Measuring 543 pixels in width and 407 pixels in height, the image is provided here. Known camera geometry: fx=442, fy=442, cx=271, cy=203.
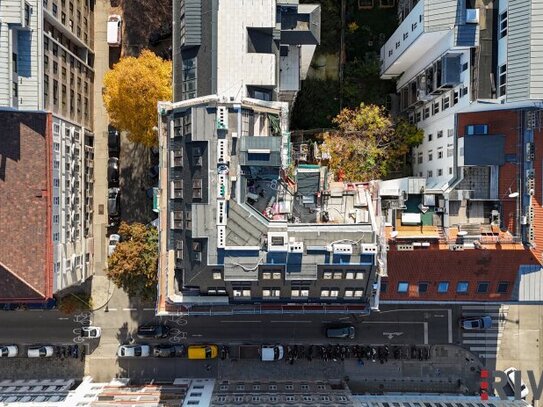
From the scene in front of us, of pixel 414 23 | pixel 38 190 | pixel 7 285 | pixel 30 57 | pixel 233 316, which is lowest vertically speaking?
pixel 233 316

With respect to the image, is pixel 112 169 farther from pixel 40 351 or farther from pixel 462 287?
pixel 462 287

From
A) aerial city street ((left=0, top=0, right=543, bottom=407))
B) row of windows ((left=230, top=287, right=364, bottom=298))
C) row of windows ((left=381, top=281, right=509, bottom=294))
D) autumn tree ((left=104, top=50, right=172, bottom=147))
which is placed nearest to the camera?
aerial city street ((left=0, top=0, right=543, bottom=407))

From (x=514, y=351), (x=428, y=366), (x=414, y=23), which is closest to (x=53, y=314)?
(x=428, y=366)

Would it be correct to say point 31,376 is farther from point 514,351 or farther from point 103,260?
point 514,351

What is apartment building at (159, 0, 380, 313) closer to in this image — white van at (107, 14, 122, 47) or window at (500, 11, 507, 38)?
window at (500, 11, 507, 38)

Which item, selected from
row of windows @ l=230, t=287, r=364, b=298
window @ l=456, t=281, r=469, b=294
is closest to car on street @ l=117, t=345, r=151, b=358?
row of windows @ l=230, t=287, r=364, b=298

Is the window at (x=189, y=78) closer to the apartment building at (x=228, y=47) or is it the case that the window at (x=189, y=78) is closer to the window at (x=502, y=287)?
the apartment building at (x=228, y=47)

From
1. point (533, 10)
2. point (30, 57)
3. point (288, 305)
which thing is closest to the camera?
point (533, 10)
